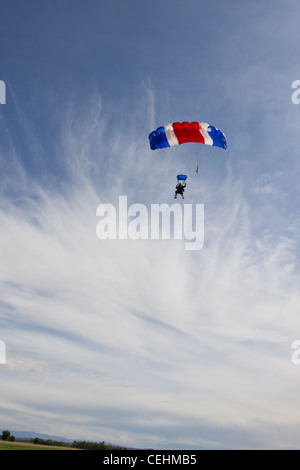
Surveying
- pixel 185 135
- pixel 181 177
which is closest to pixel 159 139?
pixel 185 135

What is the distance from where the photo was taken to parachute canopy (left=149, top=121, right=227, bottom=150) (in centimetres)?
3928

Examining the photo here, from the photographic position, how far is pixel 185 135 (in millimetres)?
39656

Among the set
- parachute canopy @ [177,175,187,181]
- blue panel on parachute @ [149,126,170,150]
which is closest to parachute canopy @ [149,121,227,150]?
blue panel on parachute @ [149,126,170,150]

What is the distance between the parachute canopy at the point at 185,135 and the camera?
3928 centimetres

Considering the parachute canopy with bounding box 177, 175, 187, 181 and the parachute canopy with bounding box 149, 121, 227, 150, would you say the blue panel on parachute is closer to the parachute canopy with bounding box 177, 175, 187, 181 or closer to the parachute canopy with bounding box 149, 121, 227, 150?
the parachute canopy with bounding box 149, 121, 227, 150

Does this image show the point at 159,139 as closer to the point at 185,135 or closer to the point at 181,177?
the point at 185,135

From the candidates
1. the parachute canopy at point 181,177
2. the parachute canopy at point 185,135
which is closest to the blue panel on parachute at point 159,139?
the parachute canopy at point 185,135

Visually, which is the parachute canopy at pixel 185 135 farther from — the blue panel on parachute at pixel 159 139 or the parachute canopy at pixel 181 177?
the parachute canopy at pixel 181 177

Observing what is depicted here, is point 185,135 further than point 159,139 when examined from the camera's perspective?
Yes

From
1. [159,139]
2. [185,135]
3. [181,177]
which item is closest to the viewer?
[159,139]
